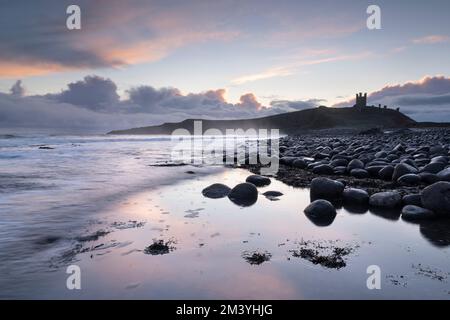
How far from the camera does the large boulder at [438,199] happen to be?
220 inches

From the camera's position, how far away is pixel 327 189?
7.19 metres

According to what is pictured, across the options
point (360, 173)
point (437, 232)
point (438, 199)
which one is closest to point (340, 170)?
point (360, 173)

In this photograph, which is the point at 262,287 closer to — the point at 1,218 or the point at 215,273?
the point at 215,273

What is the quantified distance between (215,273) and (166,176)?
8177 millimetres

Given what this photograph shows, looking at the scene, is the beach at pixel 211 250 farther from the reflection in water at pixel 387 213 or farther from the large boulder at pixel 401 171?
the large boulder at pixel 401 171

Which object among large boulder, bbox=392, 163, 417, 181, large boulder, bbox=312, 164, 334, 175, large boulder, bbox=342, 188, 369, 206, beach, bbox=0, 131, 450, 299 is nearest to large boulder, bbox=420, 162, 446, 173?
large boulder, bbox=392, 163, 417, 181

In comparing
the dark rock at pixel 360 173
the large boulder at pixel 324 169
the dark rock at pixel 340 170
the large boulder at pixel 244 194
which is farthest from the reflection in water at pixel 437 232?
the large boulder at pixel 324 169

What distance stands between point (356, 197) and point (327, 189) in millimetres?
647

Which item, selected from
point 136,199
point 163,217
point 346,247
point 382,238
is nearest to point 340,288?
point 346,247

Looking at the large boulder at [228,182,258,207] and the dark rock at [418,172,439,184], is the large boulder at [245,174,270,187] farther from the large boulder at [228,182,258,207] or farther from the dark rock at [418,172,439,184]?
the dark rock at [418,172,439,184]

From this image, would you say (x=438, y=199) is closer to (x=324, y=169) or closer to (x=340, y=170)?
(x=340, y=170)

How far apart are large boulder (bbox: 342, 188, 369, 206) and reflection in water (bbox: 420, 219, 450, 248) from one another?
143 centimetres

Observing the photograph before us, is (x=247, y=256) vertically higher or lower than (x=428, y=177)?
lower

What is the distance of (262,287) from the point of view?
3158 mm
